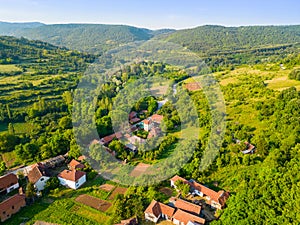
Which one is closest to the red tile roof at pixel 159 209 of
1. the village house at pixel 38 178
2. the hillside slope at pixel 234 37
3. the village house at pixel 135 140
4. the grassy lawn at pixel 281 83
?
the village house at pixel 38 178

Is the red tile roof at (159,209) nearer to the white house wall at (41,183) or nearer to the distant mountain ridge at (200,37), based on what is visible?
the white house wall at (41,183)

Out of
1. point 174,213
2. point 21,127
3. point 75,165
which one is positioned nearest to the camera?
point 174,213

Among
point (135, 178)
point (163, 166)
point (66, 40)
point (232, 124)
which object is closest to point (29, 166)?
point (135, 178)

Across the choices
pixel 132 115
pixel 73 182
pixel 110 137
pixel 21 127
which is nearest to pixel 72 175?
pixel 73 182

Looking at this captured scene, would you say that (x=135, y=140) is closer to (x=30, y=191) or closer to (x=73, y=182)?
(x=73, y=182)

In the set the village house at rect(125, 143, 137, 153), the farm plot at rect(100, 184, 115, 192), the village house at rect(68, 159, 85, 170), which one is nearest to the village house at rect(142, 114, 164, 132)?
the village house at rect(125, 143, 137, 153)

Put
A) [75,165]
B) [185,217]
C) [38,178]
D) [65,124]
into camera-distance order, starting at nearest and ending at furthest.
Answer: [185,217] → [38,178] → [75,165] → [65,124]
